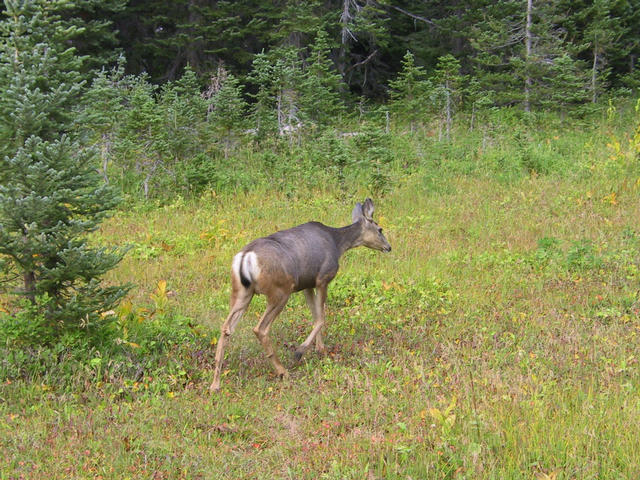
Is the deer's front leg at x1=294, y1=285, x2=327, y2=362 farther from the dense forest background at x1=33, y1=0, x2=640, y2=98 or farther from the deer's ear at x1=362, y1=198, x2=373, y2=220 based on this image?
the dense forest background at x1=33, y1=0, x2=640, y2=98

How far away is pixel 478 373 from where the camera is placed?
6.18 m

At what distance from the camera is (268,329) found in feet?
22.0

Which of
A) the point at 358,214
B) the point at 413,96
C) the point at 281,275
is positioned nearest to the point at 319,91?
the point at 413,96

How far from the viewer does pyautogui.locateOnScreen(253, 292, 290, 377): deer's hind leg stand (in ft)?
21.8

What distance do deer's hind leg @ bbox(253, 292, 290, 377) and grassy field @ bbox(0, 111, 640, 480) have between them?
0.19 m

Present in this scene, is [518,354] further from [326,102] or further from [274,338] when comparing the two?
[326,102]

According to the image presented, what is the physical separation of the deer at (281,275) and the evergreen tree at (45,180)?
3.83 ft

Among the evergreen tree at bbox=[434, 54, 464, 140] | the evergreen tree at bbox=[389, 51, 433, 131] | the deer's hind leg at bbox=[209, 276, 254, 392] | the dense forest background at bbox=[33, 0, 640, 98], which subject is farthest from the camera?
the dense forest background at bbox=[33, 0, 640, 98]

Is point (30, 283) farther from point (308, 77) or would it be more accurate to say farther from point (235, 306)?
point (308, 77)

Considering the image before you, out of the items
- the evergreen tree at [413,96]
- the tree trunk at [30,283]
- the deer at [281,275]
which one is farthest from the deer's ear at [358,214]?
the evergreen tree at [413,96]

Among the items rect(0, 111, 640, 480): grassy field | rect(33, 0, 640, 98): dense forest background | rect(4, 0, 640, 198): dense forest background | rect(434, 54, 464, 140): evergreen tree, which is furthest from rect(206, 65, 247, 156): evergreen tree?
rect(434, 54, 464, 140): evergreen tree

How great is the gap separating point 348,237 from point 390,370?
2380 millimetres

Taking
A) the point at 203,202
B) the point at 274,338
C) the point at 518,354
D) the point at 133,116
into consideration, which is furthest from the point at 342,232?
the point at 133,116

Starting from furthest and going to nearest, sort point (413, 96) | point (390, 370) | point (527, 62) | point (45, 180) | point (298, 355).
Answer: point (413, 96), point (527, 62), point (298, 355), point (390, 370), point (45, 180)
